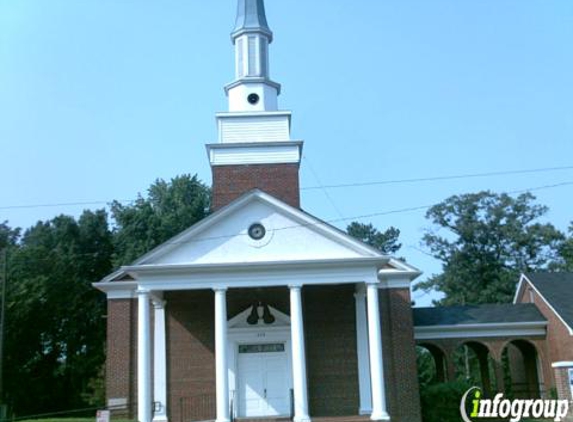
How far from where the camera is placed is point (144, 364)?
20812mm

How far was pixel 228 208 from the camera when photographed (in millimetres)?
22047

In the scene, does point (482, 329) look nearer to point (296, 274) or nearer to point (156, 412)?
point (296, 274)

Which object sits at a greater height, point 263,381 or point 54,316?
point 54,316

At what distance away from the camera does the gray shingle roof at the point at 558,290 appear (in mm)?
26844

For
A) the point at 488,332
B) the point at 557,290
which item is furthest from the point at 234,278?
the point at 557,290

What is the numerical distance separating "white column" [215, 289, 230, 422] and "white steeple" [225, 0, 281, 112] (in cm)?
1023

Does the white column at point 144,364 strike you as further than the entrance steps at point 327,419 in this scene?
No

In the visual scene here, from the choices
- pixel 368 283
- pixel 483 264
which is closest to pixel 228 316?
pixel 368 283

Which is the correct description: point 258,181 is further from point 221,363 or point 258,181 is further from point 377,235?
point 377,235

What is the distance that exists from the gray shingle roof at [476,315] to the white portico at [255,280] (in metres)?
5.02

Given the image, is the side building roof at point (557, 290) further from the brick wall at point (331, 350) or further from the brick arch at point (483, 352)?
the brick wall at point (331, 350)

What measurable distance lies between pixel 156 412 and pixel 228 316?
405 centimetres

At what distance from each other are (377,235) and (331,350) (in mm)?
51707

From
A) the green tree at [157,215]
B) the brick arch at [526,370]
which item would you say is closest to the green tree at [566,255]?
the brick arch at [526,370]
